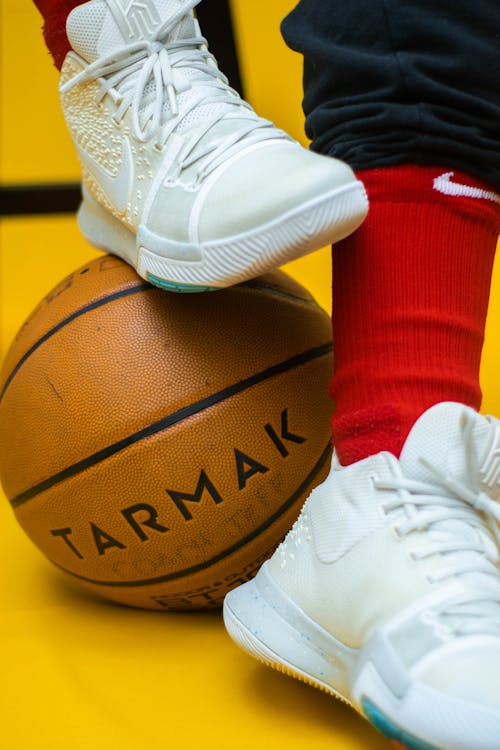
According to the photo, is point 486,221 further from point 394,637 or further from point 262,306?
point 394,637

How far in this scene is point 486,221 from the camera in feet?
2.66

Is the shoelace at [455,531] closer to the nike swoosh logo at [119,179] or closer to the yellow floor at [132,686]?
the yellow floor at [132,686]

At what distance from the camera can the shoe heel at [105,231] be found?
0.91m

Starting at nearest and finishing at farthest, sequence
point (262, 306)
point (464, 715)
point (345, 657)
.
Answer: point (464, 715)
point (345, 657)
point (262, 306)

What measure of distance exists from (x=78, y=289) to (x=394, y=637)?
18.9 inches

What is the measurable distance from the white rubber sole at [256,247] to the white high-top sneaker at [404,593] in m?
0.16

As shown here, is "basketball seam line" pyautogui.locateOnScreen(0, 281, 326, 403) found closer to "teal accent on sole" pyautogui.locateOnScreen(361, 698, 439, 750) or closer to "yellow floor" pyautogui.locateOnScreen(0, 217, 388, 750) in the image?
"yellow floor" pyautogui.locateOnScreen(0, 217, 388, 750)

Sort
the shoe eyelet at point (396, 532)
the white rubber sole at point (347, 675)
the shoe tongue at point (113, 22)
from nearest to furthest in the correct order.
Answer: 1. the white rubber sole at point (347, 675)
2. the shoe eyelet at point (396, 532)
3. the shoe tongue at point (113, 22)

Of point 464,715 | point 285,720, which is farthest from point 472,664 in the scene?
point 285,720

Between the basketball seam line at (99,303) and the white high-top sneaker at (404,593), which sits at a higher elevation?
the basketball seam line at (99,303)

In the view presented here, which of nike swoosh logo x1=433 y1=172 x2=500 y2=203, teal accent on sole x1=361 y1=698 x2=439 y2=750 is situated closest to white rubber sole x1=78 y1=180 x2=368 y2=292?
nike swoosh logo x1=433 y1=172 x2=500 y2=203

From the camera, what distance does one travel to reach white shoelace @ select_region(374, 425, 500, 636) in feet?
2.19

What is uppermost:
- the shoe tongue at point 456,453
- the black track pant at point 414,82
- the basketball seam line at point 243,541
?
the black track pant at point 414,82

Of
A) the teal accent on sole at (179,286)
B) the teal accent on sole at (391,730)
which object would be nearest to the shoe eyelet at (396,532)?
the teal accent on sole at (391,730)
